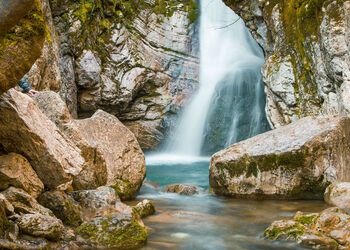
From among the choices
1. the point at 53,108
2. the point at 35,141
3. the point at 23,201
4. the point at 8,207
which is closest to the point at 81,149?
the point at 53,108

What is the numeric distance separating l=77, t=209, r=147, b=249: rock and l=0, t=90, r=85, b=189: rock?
1.05 metres

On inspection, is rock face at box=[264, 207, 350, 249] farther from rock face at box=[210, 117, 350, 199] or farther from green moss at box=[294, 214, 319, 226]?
rock face at box=[210, 117, 350, 199]

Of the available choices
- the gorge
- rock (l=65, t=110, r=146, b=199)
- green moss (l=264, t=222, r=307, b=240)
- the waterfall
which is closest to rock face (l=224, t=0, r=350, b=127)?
the gorge

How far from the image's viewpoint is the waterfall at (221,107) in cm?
1973

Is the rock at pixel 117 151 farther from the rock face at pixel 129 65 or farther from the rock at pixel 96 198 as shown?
the rock face at pixel 129 65

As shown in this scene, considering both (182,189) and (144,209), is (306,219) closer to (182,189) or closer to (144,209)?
(144,209)

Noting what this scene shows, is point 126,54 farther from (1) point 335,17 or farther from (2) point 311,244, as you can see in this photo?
(2) point 311,244

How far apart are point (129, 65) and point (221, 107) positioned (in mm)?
4584

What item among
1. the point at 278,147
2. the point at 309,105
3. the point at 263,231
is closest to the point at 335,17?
the point at 309,105

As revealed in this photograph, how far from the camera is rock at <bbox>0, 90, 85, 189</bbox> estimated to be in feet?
20.9

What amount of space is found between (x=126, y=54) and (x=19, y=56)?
1525cm

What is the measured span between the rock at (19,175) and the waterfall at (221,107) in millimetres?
13530

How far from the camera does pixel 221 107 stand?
20.6 m

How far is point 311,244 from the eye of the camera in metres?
5.95
